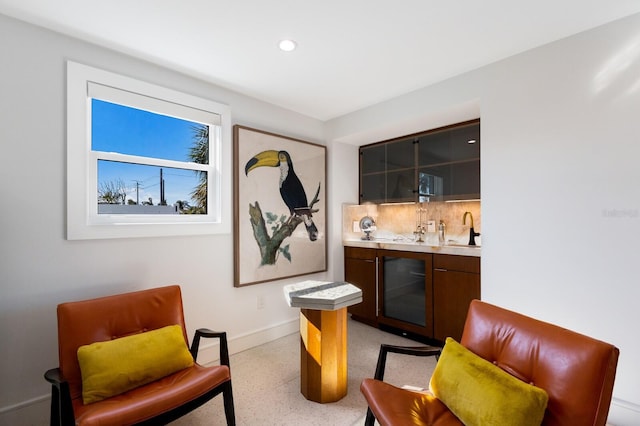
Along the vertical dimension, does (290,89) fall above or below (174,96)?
above

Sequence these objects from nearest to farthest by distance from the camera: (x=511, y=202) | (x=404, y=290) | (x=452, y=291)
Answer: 1. (x=511, y=202)
2. (x=452, y=291)
3. (x=404, y=290)

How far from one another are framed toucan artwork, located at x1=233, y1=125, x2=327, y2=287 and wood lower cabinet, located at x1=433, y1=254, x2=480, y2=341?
4.44ft

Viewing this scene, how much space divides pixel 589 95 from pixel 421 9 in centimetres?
128

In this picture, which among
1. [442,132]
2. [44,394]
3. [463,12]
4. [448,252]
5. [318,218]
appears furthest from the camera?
[318,218]

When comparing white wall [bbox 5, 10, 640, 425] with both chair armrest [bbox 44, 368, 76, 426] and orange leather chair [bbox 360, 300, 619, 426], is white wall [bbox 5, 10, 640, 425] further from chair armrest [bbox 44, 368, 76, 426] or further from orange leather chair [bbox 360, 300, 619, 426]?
orange leather chair [bbox 360, 300, 619, 426]

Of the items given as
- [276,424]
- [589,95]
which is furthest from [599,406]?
[589,95]

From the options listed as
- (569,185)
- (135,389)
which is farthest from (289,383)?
(569,185)

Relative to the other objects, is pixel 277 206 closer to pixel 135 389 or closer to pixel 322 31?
pixel 322 31

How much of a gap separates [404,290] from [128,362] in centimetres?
256

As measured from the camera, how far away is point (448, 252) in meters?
2.83

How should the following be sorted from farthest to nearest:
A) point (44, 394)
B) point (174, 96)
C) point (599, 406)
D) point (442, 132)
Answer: point (442, 132), point (174, 96), point (44, 394), point (599, 406)

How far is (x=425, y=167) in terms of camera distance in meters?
3.35

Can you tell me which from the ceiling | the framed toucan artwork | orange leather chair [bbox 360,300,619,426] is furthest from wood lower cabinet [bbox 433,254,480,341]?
the ceiling

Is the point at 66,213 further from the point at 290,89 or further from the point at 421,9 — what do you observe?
the point at 421,9
